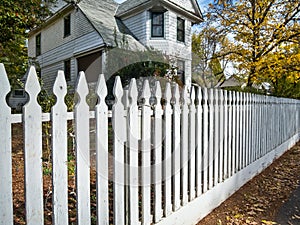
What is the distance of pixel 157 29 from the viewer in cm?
1266

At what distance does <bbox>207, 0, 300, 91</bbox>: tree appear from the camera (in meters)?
8.31

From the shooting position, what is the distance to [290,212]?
2.91 m

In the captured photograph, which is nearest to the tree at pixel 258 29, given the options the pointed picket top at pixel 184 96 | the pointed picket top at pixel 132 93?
the pointed picket top at pixel 184 96

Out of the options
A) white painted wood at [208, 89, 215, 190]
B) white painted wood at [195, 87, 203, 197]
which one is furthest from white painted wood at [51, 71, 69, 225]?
white painted wood at [208, 89, 215, 190]

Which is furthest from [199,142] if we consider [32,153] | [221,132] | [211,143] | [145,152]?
[32,153]

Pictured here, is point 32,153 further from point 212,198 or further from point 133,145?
point 212,198

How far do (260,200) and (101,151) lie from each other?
264 centimetres

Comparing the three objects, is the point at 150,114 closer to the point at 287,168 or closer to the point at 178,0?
the point at 287,168

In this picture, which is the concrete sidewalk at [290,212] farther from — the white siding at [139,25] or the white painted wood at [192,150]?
the white siding at [139,25]

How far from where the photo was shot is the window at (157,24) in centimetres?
1259

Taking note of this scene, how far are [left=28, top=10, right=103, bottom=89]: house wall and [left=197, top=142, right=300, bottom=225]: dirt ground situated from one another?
9.28m

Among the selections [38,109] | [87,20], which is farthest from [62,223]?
[87,20]

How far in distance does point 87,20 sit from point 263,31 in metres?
8.31

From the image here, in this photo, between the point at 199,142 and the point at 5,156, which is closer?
the point at 5,156
